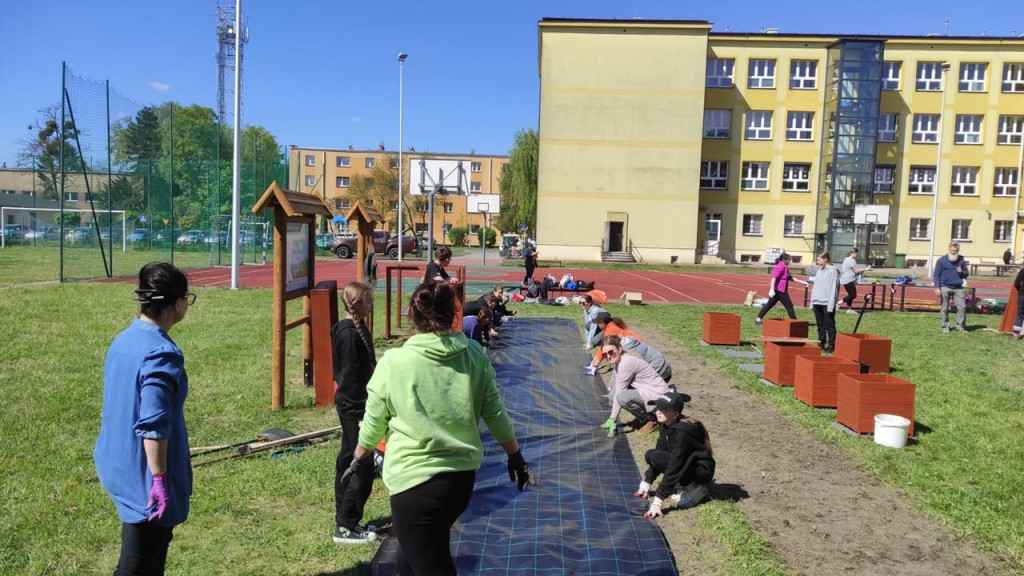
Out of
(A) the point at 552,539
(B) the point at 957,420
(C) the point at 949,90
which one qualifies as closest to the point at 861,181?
(C) the point at 949,90

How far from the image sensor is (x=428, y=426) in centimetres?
283

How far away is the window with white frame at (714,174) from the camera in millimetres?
43531

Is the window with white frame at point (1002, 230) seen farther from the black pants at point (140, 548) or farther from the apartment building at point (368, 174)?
A: the black pants at point (140, 548)

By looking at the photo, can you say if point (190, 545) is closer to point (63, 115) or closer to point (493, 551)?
Result: point (493, 551)

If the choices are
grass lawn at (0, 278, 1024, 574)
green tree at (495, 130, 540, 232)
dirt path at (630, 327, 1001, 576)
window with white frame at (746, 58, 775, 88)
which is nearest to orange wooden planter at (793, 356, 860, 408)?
grass lawn at (0, 278, 1024, 574)

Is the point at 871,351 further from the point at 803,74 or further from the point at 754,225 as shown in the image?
the point at 803,74

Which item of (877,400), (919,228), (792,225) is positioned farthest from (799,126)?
(877,400)

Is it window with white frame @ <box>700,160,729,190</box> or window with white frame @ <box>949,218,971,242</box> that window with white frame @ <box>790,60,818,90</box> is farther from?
window with white frame @ <box>949,218,971,242</box>

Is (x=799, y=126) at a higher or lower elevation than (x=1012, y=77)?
lower

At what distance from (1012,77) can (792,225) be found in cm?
1593

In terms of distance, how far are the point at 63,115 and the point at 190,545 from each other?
19251 millimetres

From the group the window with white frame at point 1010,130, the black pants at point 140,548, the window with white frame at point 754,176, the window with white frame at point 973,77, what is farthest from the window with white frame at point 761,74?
the black pants at point 140,548

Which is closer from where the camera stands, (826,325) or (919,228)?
(826,325)

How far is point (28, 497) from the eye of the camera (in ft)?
16.4
